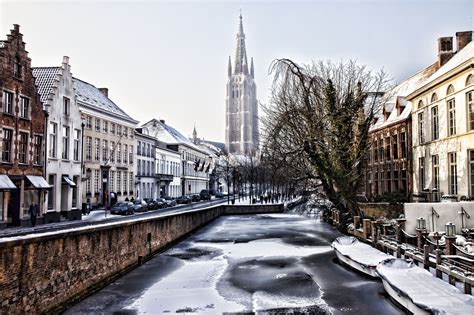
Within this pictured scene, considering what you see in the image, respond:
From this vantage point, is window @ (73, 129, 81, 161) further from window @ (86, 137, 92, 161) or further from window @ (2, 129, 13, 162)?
window @ (2, 129, 13, 162)

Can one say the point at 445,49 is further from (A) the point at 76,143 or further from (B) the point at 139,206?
(B) the point at 139,206

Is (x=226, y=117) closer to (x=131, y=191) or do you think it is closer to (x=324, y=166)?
(x=131, y=191)

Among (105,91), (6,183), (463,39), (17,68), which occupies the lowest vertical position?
(6,183)

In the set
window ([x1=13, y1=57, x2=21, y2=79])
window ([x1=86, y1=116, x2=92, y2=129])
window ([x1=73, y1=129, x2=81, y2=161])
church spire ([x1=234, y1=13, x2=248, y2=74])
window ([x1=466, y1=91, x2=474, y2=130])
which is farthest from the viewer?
church spire ([x1=234, y1=13, x2=248, y2=74])

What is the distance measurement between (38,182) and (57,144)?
4582 millimetres

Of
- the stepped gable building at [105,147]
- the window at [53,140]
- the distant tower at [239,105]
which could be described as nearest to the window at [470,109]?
the window at [53,140]

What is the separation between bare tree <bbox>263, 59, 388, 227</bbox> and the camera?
85.1ft

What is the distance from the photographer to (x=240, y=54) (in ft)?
550

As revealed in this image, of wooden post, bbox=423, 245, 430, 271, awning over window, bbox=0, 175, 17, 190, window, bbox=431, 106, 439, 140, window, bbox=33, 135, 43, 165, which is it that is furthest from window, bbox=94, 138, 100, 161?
wooden post, bbox=423, 245, 430, 271

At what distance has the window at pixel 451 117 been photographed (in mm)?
26516

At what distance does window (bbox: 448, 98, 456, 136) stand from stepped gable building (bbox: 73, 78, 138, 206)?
31.6 meters

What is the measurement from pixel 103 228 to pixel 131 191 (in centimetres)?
4230

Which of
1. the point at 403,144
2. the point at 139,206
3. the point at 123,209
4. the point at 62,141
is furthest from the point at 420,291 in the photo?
the point at 139,206

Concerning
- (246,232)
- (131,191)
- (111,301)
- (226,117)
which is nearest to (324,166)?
(246,232)
